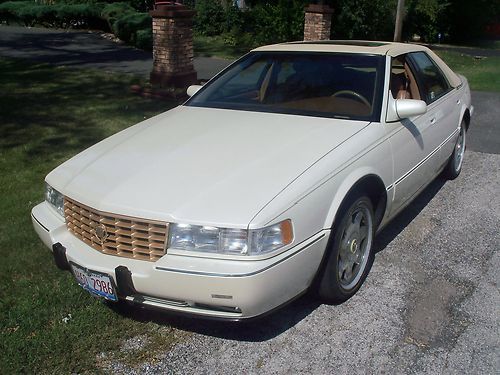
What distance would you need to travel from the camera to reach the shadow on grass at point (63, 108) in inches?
264

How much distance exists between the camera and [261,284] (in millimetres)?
2662

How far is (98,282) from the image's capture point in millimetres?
2891

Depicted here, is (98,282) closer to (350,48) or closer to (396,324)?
(396,324)

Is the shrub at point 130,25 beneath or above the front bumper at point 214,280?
beneath

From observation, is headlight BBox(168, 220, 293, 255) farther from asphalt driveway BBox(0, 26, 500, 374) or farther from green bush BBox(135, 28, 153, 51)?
green bush BBox(135, 28, 153, 51)

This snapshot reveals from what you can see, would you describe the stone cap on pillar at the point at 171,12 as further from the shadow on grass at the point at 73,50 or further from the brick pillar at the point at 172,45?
the shadow on grass at the point at 73,50

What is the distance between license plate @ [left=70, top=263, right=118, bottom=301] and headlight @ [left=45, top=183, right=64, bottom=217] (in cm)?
48

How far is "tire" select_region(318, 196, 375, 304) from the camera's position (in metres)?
3.17

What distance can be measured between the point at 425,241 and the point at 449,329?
4.20ft

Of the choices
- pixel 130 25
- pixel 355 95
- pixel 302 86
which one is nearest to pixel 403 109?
pixel 355 95

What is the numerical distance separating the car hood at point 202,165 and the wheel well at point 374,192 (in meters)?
0.28

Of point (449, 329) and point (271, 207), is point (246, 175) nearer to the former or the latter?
point (271, 207)

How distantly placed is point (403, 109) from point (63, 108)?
600 cm

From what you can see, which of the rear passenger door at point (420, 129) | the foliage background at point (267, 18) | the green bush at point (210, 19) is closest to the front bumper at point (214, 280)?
the rear passenger door at point (420, 129)
